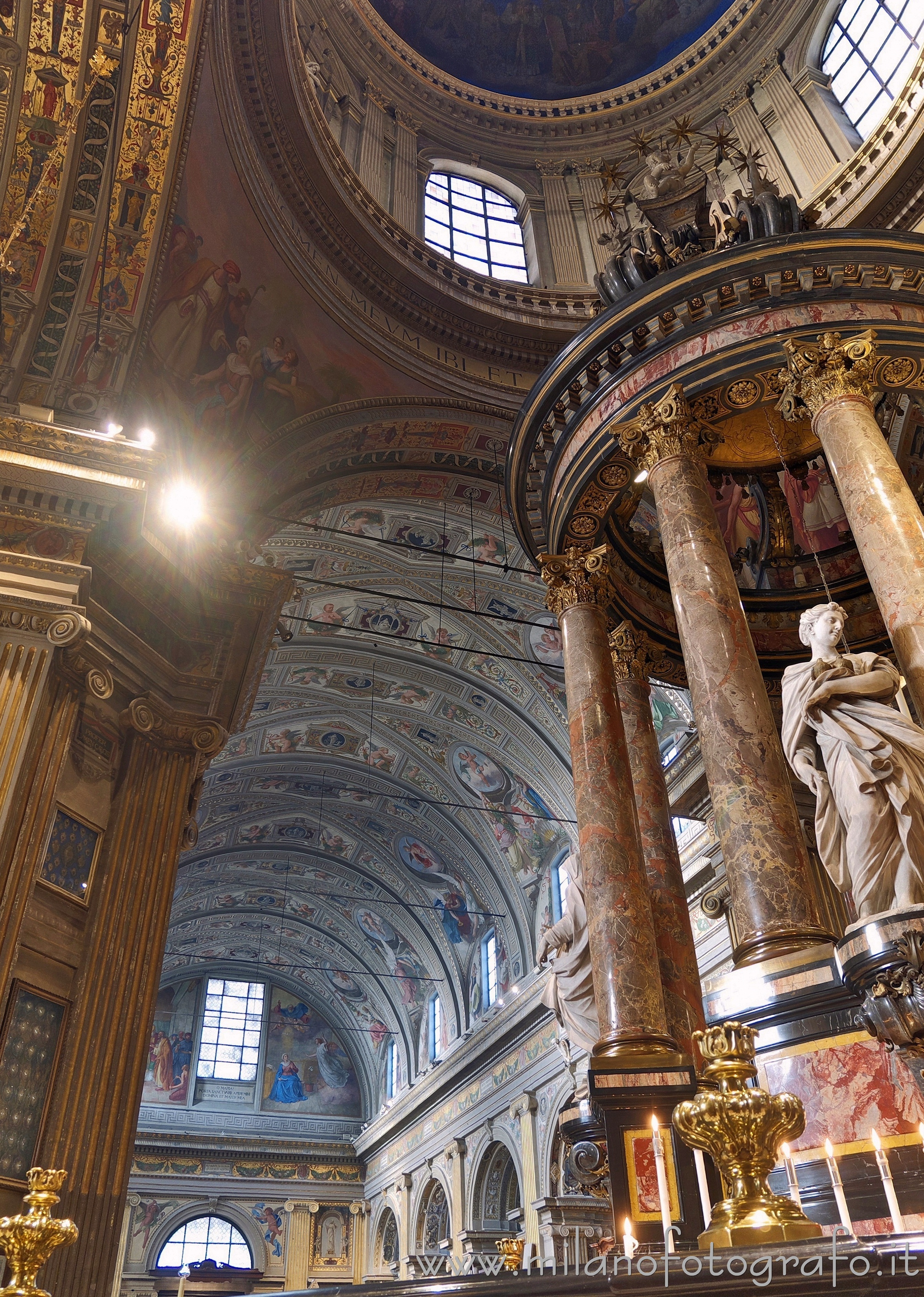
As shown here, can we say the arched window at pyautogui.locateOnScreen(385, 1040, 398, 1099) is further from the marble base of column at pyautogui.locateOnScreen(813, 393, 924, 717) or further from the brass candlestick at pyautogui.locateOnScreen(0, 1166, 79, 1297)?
the brass candlestick at pyautogui.locateOnScreen(0, 1166, 79, 1297)

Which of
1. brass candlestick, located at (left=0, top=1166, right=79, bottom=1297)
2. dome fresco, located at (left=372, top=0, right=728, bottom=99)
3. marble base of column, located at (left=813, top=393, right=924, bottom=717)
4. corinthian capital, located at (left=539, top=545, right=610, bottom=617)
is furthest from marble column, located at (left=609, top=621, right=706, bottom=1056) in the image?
dome fresco, located at (left=372, top=0, right=728, bottom=99)

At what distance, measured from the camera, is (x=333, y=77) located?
13609mm

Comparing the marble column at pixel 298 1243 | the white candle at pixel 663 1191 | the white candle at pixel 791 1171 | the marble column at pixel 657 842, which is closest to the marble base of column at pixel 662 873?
the marble column at pixel 657 842

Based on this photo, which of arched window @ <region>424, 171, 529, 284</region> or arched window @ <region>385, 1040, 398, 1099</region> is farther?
arched window @ <region>385, 1040, 398, 1099</region>

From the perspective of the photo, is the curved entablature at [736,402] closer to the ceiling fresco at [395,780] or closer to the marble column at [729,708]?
the marble column at [729,708]

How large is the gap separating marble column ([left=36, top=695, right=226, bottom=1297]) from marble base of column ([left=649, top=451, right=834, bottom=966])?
411cm

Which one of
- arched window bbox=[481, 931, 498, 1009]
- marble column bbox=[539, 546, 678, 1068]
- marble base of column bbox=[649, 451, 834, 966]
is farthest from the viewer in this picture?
arched window bbox=[481, 931, 498, 1009]

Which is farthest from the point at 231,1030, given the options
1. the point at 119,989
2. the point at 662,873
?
the point at 662,873

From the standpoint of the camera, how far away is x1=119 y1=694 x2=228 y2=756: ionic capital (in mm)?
7883

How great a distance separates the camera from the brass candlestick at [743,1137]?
233cm

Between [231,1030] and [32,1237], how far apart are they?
2726cm

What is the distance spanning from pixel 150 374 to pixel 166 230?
1.63 metres

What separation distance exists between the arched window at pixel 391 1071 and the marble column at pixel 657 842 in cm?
1979

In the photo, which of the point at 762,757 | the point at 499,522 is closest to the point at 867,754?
the point at 762,757
